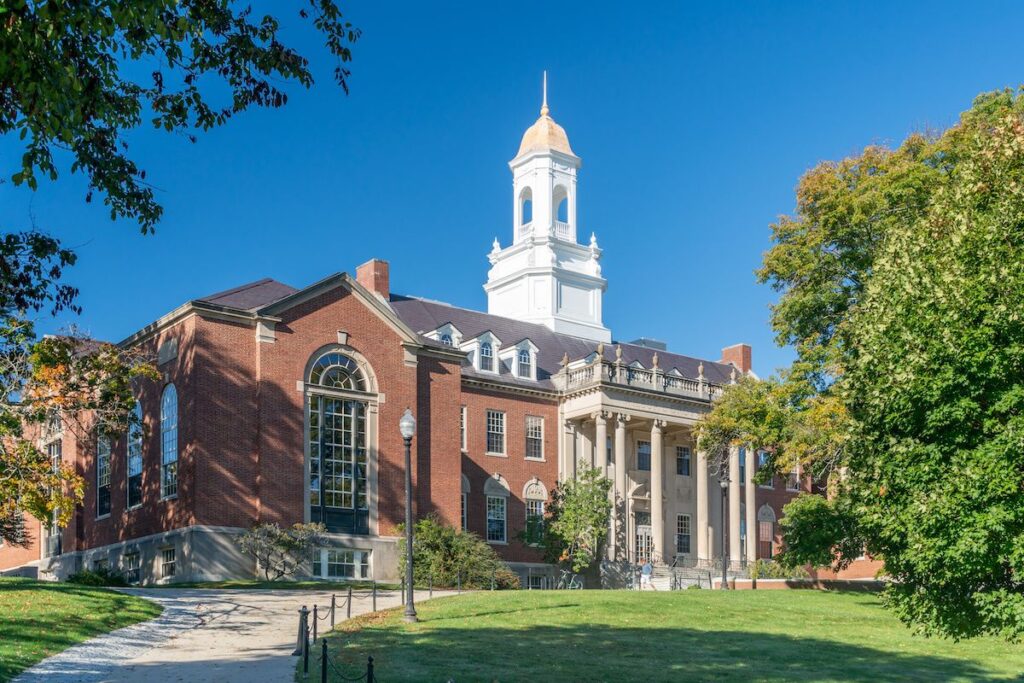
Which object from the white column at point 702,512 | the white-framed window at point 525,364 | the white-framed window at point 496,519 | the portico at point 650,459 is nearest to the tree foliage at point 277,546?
the white-framed window at point 496,519

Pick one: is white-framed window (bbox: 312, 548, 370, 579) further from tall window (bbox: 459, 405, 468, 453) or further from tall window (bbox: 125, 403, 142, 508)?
tall window (bbox: 459, 405, 468, 453)

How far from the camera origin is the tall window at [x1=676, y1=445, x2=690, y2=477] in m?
59.9

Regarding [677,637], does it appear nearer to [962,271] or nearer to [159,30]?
[962,271]

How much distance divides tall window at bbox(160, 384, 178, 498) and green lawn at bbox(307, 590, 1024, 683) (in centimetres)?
1381

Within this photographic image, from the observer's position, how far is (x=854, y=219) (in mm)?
34938

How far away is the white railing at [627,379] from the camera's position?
5441cm

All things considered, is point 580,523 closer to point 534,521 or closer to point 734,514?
A: point 534,521

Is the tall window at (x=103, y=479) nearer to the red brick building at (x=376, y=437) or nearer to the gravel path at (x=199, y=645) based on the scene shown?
the red brick building at (x=376, y=437)

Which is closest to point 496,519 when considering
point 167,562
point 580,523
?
point 580,523

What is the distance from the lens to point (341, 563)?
4353 centimetres

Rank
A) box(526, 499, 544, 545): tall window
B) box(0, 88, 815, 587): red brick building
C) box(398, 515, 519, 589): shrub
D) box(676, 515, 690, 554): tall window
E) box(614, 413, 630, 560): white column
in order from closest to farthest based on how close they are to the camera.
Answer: box(398, 515, 519, 589): shrub < box(0, 88, 815, 587): red brick building < box(526, 499, 544, 545): tall window < box(614, 413, 630, 560): white column < box(676, 515, 690, 554): tall window

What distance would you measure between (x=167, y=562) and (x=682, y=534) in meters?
26.6

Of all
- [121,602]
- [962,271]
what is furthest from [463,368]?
[962,271]

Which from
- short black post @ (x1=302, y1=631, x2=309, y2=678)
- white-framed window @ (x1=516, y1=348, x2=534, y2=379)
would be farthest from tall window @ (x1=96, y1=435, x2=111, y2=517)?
short black post @ (x1=302, y1=631, x2=309, y2=678)
